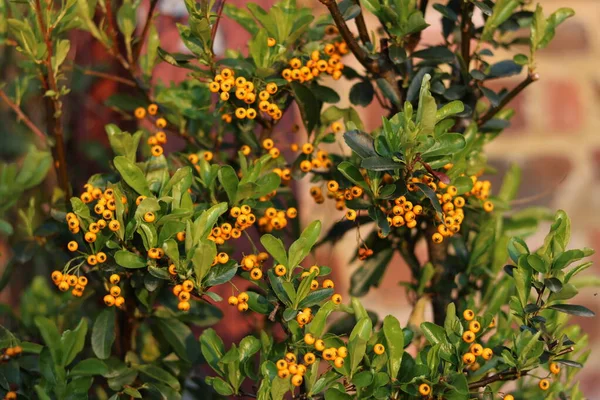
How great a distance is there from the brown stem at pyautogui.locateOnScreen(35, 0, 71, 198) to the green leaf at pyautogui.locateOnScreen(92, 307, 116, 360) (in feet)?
0.57

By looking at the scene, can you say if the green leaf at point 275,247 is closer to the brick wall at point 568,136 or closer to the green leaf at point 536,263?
the green leaf at point 536,263

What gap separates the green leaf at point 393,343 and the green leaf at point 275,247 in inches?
4.7

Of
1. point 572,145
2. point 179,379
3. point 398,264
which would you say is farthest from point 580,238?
point 179,379

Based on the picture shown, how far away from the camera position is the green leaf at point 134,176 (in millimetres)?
845

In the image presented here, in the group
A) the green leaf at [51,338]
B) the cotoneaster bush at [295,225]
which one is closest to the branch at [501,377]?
the cotoneaster bush at [295,225]

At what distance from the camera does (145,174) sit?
36.3 inches

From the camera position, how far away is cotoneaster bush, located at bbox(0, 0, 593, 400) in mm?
808

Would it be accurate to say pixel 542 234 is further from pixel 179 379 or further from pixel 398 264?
pixel 179 379

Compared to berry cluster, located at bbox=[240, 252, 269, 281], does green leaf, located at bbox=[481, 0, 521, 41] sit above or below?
above

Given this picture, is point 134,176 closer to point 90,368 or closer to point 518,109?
point 90,368

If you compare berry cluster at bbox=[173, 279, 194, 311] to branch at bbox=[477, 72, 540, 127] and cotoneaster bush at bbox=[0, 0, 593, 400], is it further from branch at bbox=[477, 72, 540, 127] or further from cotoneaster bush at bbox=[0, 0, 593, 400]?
branch at bbox=[477, 72, 540, 127]

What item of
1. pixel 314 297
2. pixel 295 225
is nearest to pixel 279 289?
pixel 314 297

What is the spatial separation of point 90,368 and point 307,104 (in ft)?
1.26

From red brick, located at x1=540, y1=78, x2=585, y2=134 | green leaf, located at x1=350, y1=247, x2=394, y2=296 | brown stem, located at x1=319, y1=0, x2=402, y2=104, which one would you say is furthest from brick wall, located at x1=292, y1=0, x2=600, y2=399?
brown stem, located at x1=319, y1=0, x2=402, y2=104
